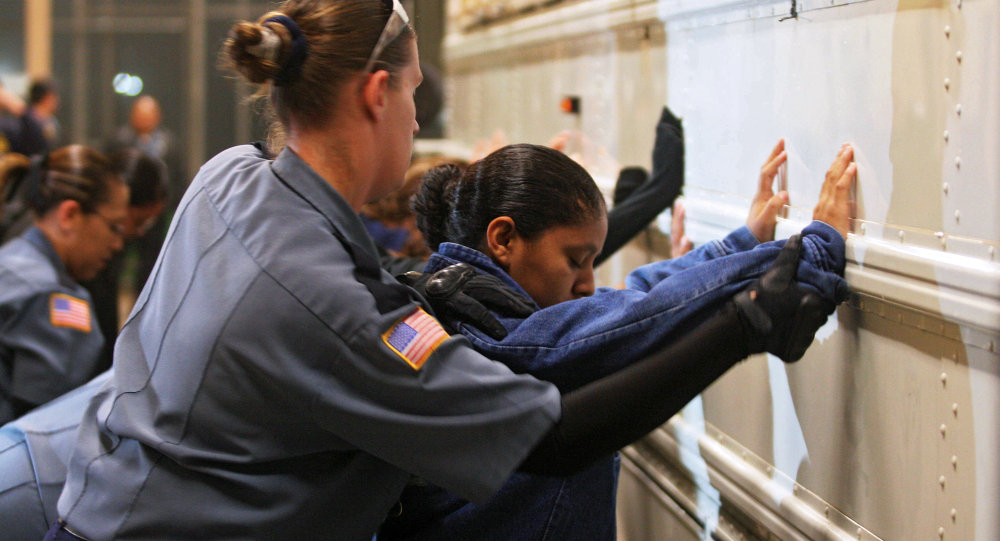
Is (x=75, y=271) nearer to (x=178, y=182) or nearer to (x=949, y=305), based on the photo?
(x=949, y=305)

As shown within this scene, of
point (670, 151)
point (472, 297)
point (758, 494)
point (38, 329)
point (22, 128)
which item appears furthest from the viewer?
point (22, 128)

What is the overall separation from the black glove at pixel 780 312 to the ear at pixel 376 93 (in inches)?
23.1

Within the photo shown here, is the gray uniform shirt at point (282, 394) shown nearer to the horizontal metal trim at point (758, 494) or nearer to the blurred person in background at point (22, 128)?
the horizontal metal trim at point (758, 494)

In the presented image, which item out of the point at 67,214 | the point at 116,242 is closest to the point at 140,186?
the point at 116,242

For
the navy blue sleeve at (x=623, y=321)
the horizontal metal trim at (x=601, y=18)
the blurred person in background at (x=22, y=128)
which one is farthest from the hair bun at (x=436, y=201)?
the blurred person in background at (x=22, y=128)

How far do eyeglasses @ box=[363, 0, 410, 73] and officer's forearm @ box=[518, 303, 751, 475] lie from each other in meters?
0.56

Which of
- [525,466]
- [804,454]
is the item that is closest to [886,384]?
[804,454]

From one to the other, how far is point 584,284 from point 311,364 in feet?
2.07

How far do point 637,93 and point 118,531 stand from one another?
1.93 m

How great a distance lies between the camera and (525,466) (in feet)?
4.31

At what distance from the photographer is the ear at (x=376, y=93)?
1336 mm

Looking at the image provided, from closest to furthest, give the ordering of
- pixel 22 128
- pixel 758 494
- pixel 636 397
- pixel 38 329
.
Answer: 1. pixel 636 397
2. pixel 758 494
3. pixel 38 329
4. pixel 22 128

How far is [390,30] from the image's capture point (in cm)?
136

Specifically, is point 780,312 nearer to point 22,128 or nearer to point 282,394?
point 282,394
